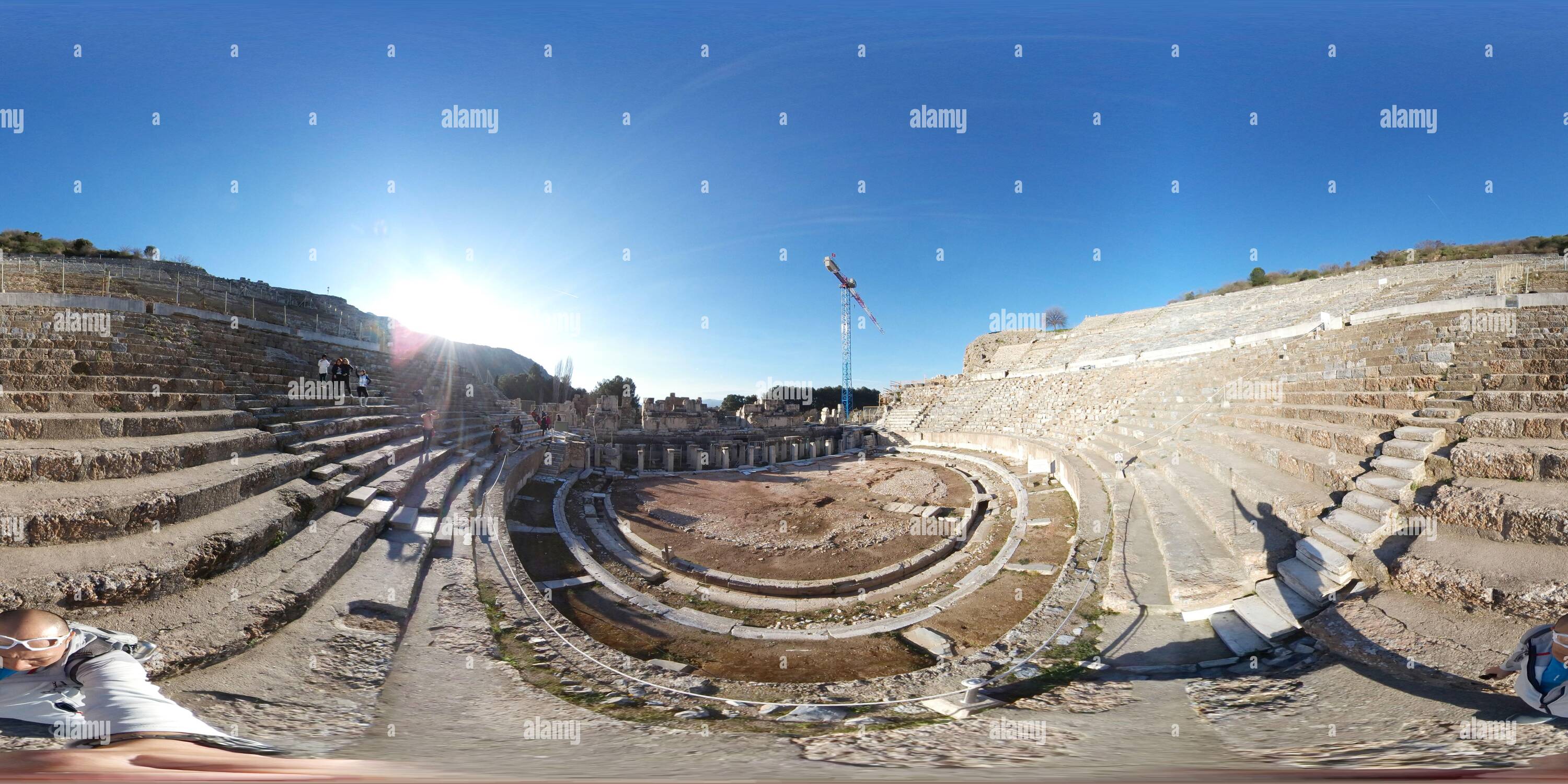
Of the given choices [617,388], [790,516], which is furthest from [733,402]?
[790,516]

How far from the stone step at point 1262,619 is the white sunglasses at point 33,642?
27.0ft

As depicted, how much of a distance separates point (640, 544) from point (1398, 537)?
39.9 feet

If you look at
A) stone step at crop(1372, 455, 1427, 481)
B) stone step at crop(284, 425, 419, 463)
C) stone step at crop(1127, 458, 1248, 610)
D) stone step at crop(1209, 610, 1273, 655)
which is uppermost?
stone step at crop(284, 425, 419, 463)

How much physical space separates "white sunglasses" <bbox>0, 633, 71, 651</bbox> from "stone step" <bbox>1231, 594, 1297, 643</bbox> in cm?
823

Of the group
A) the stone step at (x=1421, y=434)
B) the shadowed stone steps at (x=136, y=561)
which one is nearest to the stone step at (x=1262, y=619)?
the stone step at (x=1421, y=434)

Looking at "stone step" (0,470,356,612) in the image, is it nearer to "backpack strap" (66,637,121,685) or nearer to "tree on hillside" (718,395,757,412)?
"backpack strap" (66,637,121,685)

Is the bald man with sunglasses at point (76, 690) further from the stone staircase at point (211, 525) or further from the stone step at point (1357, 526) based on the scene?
the stone step at point (1357, 526)

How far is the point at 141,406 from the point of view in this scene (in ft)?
21.5

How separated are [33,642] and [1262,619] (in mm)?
8509

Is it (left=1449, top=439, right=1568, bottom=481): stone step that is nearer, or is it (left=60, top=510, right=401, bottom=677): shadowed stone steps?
(left=60, top=510, right=401, bottom=677): shadowed stone steps

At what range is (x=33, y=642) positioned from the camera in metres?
2.42

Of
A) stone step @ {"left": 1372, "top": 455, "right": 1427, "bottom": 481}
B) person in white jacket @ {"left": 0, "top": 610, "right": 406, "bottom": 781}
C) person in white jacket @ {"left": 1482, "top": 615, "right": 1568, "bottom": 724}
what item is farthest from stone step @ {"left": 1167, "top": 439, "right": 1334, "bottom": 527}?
person in white jacket @ {"left": 0, "top": 610, "right": 406, "bottom": 781}

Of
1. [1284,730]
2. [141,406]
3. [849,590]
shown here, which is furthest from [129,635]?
[849,590]

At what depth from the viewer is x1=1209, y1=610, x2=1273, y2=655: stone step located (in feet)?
13.8
